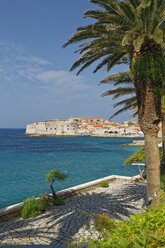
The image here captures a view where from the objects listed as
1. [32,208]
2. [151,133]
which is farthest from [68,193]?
[151,133]

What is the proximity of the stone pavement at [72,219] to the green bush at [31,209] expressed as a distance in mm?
250

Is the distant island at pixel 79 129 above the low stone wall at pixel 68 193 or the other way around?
above

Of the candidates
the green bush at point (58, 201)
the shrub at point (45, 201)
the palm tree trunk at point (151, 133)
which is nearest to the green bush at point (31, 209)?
the shrub at point (45, 201)

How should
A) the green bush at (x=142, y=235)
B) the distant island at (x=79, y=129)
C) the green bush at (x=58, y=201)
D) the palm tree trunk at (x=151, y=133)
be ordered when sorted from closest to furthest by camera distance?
the green bush at (x=142, y=235) < the palm tree trunk at (x=151, y=133) < the green bush at (x=58, y=201) < the distant island at (x=79, y=129)

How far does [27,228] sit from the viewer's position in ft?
24.3

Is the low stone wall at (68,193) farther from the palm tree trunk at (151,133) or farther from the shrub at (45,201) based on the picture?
the palm tree trunk at (151,133)

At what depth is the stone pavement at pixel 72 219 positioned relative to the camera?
657cm

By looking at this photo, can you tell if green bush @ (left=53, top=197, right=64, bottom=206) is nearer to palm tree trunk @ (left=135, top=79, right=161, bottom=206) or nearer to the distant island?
palm tree trunk @ (left=135, top=79, right=161, bottom=206)

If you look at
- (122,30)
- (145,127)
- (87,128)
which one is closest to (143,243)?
(145,127)

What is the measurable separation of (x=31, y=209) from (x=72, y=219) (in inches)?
79.8

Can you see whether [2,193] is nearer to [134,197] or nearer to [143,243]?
[134,197]

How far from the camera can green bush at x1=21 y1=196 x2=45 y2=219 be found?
28.0ft

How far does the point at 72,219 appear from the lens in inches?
318

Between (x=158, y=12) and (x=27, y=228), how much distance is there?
9.75 m
